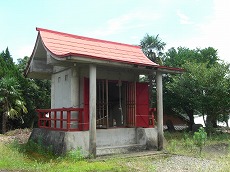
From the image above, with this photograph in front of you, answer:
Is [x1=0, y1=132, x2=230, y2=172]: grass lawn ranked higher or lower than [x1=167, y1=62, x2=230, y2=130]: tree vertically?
lower

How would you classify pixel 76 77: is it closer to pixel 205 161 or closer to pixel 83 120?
pixel 83 120

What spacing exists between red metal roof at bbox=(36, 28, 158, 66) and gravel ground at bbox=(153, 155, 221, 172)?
12.6ft

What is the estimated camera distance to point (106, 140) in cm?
1123

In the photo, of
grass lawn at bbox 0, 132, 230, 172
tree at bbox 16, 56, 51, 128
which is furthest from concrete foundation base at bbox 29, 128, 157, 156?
tree at bbox 16, 56, 51, 128

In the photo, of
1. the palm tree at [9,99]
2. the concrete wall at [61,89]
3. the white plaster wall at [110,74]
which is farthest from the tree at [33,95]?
the white plaster wall at [110,74]

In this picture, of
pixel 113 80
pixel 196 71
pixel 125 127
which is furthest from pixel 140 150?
pixel 196 71

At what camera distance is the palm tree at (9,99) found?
2102 cm

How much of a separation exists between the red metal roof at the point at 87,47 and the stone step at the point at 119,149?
3.51m

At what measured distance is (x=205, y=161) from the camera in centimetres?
952

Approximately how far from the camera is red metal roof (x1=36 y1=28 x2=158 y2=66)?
11.7 meters

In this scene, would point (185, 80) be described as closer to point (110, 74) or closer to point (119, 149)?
point (110, 74)

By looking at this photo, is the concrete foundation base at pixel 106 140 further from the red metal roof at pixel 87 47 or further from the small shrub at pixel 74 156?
the red metal roof at pixel 87 47

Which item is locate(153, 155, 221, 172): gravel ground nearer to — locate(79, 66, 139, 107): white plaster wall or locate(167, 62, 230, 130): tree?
locate(79, 66, 139, 107): white plaster wall

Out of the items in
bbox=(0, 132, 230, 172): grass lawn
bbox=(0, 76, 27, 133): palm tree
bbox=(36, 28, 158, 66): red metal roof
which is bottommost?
bbox=(0, 132, 230, 172): grass lawn
